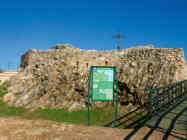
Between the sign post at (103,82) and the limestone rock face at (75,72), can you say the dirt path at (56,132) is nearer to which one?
the sign post at (103,82)

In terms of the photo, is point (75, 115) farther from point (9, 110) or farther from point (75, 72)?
point (9, 110)

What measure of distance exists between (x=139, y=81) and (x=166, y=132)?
916 centimetres

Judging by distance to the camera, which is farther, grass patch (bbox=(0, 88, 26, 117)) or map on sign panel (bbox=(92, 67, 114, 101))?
grass patch (bbox=(0, 88, 26, 117))

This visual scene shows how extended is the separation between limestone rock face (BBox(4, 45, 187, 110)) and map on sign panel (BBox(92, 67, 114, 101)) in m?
7.04

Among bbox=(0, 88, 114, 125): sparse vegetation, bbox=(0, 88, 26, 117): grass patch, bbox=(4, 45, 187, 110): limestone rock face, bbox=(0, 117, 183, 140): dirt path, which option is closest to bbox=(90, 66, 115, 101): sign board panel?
bbox=(0, 117, 183, 140): dirt path

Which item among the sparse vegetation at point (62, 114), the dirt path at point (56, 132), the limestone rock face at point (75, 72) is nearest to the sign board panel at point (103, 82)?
the dirt path at point (56, 132)

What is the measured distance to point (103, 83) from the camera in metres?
7.66

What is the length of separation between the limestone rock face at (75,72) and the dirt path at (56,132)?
832cm

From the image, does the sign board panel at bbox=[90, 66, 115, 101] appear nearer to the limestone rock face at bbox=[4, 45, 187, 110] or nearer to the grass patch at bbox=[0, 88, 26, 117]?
the limestone rock face at bbox=[4, 45, 187, 110]

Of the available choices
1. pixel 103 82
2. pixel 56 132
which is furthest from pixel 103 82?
pixel 56 132

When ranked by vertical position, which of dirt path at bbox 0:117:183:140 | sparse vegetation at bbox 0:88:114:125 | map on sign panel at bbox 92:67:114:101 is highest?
map on sign panel at bbox 92:67:114:101

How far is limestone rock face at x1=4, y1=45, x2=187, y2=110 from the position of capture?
14.1m

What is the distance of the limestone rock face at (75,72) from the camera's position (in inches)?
554

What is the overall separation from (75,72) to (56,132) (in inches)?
440
